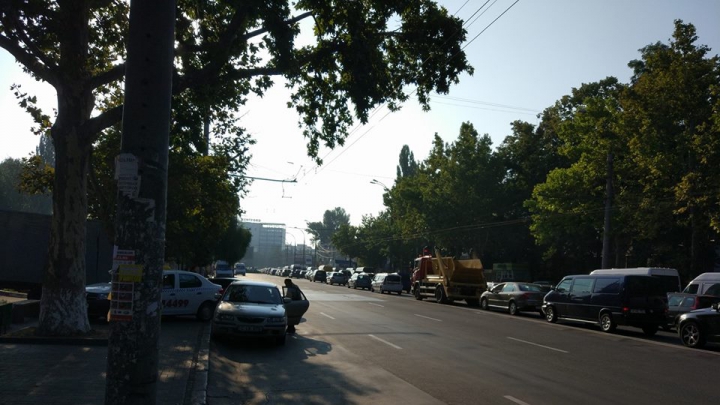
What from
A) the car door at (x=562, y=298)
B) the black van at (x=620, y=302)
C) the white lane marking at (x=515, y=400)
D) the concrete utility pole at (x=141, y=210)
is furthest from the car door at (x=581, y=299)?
the concrete utility pole at (x=141, y=210)

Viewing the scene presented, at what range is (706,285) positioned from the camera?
2344 cm

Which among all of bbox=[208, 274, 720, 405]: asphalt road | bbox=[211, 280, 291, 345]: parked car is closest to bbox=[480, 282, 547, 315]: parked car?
bbox=[208, 274, 720, 405]: asphalt road

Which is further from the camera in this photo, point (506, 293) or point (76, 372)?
point (506, 293)

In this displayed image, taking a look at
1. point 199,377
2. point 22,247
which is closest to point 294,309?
point 199,377

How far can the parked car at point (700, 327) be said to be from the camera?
634 inches

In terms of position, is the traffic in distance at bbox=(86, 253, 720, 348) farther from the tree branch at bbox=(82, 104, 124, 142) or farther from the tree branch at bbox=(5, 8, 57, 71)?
the tree branch at bbox=(5, 8, 57, 71)

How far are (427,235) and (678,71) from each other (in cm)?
2822

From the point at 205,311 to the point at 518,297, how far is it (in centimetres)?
1462

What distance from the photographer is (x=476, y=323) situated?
21859mm

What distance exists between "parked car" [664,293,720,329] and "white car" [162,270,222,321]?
15.0 metres

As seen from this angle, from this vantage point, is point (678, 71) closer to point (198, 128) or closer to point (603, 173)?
point (603, 173)

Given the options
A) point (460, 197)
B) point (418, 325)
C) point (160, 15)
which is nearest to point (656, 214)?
point (418, 325)

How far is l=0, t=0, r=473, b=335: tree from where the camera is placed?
511 inches

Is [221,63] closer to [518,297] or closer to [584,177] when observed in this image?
[518,297]
